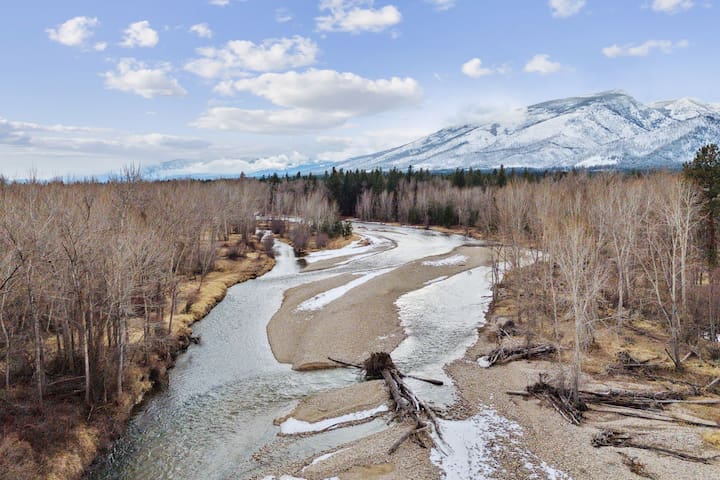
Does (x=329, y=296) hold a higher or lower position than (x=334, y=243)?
lower

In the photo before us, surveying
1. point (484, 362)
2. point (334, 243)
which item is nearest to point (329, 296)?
point (484, 362)

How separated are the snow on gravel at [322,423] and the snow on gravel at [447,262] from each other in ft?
134

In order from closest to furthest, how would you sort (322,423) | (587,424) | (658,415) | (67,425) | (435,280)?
1. (67,425)
2. (587,424)
3. (658,415)
4. (322,423)
5. (435,280)

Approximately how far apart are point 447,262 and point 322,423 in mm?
45905

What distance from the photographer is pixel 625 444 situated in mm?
18391

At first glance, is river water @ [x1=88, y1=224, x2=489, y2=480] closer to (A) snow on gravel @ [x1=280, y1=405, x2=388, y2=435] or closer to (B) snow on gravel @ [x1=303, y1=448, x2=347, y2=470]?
(A) snow on gravel @ [x1=280, y1=405, x2=388, y2=435]

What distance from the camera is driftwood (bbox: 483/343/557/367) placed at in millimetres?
29077

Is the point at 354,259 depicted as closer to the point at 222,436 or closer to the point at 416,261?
the point at 416,261

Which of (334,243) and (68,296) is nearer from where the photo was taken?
(68,296)

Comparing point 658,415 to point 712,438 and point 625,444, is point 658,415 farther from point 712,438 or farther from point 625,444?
point 625,444

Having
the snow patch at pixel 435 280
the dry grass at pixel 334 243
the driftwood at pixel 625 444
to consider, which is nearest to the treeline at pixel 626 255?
the driftwood at pixel 625 444

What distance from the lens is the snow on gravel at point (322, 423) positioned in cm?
2131

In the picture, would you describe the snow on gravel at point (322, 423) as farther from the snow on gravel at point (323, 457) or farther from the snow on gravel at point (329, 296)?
the snow on gravel at point (329, 296)

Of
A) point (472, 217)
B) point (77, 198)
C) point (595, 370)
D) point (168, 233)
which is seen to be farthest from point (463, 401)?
point (472, 217)
